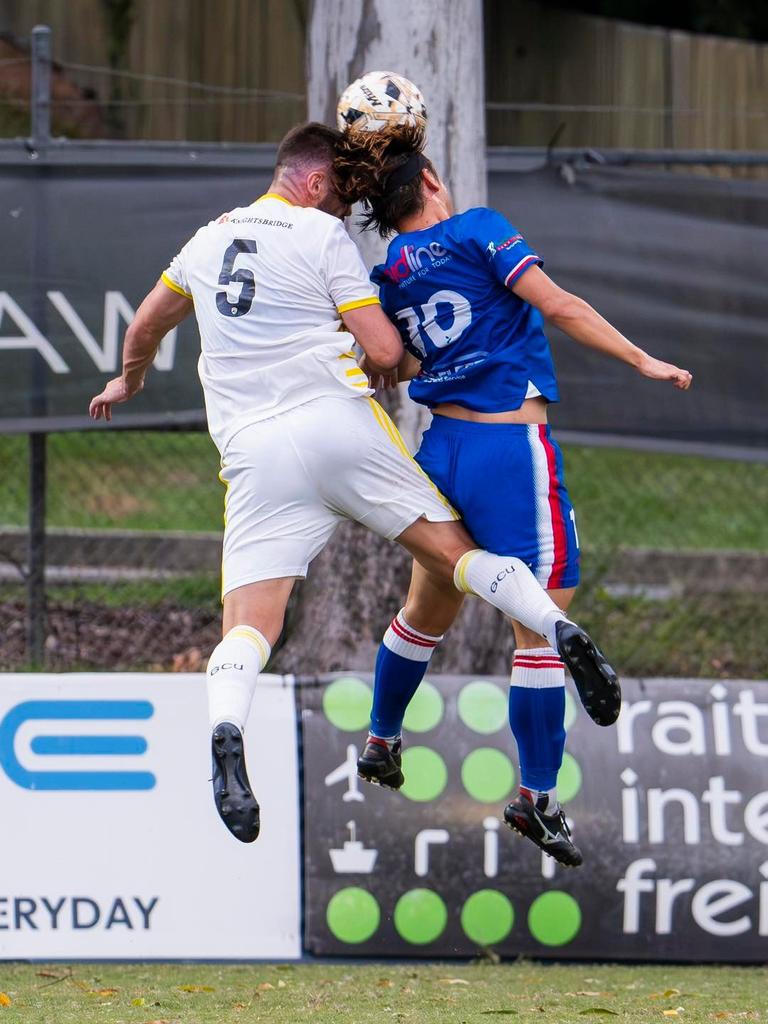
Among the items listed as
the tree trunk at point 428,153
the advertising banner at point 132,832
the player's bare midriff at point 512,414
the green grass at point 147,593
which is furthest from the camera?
the green grass at point 147,593

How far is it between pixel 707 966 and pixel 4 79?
654cm

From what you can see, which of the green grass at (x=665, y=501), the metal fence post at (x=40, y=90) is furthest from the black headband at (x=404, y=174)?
the green grass at (x=665, y=501)

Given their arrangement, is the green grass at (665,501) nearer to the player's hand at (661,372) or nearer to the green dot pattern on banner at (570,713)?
the green dot pattern on banner at (570,713)

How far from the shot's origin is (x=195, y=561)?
9500mm

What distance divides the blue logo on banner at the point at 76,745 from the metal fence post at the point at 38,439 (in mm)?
1589

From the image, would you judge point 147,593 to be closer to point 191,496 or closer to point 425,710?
point 191,496

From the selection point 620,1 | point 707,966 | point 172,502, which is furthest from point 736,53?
point 707,966

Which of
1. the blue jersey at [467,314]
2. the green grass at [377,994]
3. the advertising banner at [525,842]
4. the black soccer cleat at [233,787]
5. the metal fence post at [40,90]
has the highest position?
the metal fence post at [40,90]

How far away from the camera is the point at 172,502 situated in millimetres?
11023

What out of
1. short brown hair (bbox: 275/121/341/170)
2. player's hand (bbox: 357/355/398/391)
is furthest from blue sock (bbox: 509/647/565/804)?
short brown hair (bbox: 275/121/341/170)

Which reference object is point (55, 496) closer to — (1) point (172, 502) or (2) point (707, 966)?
(1) point (172, 502)

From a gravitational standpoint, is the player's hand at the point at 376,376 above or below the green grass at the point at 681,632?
above

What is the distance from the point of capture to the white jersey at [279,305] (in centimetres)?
476

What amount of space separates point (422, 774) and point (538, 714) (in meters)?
1.25
